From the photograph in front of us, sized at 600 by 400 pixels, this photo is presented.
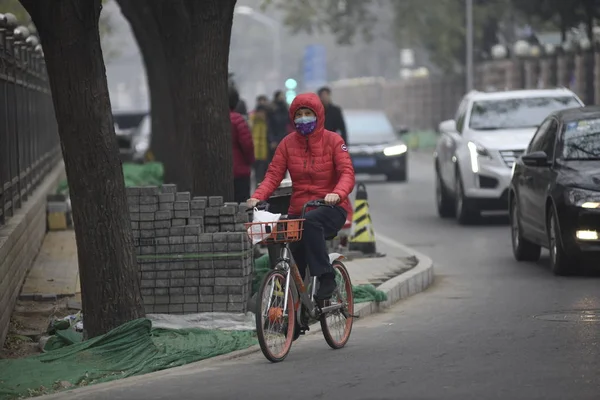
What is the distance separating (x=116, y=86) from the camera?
153 meters

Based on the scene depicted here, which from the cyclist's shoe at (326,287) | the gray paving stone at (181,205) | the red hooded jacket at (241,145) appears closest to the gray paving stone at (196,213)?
the gray paving stone at (181,205)

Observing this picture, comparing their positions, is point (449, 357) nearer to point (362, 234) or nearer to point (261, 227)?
point (261, 227)

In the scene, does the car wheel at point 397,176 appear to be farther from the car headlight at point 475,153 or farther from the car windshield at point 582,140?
the car windshield at point 582,140

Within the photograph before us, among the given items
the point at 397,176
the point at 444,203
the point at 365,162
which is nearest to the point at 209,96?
the point at 444,203

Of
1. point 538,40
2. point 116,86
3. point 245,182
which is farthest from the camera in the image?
point 116,86

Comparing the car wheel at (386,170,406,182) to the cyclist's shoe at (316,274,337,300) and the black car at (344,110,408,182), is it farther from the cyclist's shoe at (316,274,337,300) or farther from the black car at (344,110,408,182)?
the cyclist's shoe at (316,274,337,300)

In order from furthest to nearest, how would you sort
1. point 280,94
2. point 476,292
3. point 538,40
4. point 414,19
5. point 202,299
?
point 414,19 → point 538,40 → point 280,94 → point 476,292 → point 202,299

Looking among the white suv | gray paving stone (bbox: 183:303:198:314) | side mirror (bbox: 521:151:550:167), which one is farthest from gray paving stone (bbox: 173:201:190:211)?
the white suv

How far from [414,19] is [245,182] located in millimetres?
39630

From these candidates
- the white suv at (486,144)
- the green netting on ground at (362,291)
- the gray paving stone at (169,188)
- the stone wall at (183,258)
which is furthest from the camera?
the white suv at (486,144)

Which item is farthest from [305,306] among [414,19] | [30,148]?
[414,19]

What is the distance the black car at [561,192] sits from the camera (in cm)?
1477

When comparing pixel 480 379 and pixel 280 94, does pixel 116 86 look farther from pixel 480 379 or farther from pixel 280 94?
pixel 480 379

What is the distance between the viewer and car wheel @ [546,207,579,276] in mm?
15078
